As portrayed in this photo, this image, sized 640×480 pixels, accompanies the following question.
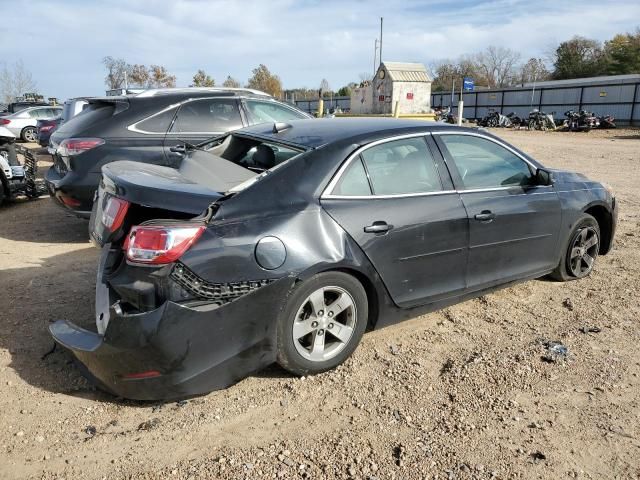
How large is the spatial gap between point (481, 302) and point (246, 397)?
7.88 feet

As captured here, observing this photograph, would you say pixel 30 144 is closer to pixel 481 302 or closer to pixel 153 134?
pixel 153 134

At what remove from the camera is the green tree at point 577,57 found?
2388 inches

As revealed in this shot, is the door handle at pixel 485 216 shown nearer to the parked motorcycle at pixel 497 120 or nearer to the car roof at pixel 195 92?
the car roof at pixel 195 92

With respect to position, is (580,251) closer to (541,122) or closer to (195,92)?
(195,92)

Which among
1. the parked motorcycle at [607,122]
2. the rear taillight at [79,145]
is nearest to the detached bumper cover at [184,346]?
the rear taillight at [79,145]

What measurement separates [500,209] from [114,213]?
2797 mm

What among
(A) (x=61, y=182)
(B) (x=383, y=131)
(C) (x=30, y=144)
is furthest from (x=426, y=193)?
(C) (x=30, y=144)

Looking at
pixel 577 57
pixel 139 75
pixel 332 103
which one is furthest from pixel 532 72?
pixel 139 75

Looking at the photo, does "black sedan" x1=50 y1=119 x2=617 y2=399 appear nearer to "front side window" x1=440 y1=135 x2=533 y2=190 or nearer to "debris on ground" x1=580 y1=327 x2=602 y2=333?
"front side window" x1=440 y1=135 x2=533 y2=190

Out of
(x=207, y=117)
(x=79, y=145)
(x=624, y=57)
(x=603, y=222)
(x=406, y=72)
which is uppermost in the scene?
(x=624, y=57)

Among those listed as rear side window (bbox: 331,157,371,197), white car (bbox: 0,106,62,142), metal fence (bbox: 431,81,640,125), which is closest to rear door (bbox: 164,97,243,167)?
rear side window (bbox: 331,157,371,197)

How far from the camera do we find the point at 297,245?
3.06 m

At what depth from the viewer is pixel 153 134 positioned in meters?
6.27

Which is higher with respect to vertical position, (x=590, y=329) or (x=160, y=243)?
(x=160, y=243)
